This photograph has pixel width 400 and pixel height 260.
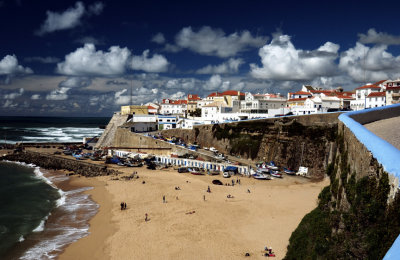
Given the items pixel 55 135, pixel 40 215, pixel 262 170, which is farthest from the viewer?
pixel 55 135

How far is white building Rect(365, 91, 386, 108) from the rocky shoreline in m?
46.8

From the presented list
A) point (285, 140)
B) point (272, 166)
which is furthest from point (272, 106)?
point (272, 166)

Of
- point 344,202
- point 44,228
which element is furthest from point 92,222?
point 344,202

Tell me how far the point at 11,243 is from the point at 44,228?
2.49m

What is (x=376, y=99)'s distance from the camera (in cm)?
5241

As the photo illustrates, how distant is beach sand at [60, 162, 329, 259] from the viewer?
17594 millimetres

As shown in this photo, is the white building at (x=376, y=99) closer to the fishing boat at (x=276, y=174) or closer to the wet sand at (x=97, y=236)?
the fishing boat at (x=276, y=174)

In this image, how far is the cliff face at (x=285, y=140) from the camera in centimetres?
3444

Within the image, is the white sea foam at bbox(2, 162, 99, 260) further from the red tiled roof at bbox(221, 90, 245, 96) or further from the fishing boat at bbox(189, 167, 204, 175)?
the red tiled roof at bbox(221, 90, 245, 96)

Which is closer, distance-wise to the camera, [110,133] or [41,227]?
[41,227]

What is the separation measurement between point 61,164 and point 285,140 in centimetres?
3488

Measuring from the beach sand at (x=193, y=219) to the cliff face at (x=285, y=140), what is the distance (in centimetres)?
343

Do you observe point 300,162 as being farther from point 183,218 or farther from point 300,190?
point 183,218

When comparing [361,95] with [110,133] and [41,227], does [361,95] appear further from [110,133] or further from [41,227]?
[41,227]
